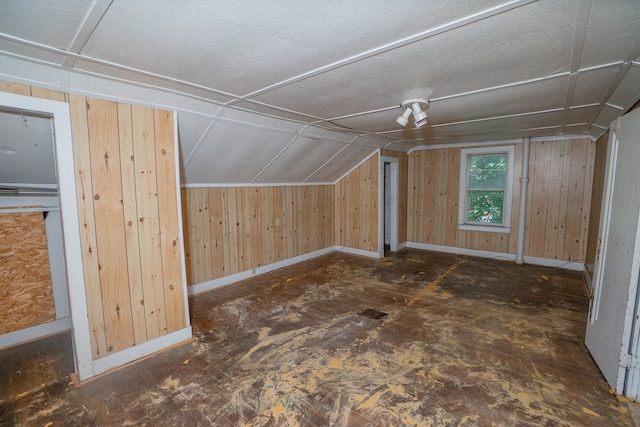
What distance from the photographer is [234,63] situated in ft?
5.52

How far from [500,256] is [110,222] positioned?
5.79 metres

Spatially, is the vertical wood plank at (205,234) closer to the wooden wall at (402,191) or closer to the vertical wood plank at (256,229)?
the vertical wood plank at (256,229)

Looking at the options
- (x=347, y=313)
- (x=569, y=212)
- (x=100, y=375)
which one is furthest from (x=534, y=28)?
(x=569, y=212)

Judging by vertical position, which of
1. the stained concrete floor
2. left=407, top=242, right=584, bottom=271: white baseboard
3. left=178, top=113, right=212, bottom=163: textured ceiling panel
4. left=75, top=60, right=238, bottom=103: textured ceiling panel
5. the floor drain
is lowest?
the stained concrete floor

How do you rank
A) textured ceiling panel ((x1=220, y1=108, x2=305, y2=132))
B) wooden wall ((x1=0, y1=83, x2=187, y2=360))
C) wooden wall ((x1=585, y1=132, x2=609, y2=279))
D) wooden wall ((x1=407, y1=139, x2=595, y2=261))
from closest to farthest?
wooden wall ((x1=0, y1=83, x2=187, y2=360))
textured ceiling panel ((x1=220, y1=108, x2=305, y2=132))
wooden wall ((x1=585, y1=132, x2=609, y2=279))
wooden wall ((x1=407, y1=139, x2=595, y2=261))

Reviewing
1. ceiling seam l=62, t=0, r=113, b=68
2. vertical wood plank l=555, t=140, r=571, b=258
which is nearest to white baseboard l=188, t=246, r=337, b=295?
ceiling seam l=62, t=0, r=113, b=68

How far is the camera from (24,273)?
2.74m

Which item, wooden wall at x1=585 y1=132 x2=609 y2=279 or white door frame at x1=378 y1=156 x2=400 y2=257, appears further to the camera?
white door frame at x1=378 y1=156 x2=400 y2=257

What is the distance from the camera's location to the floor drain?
3.02 meters

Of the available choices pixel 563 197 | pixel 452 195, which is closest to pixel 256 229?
pixel 452 195

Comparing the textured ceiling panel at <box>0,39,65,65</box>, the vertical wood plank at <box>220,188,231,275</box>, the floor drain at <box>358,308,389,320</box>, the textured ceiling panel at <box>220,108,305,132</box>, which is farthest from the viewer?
the vertical wood plank at <box>220,188,231,275</box>

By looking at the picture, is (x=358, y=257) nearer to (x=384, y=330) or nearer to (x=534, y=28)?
(x=384, y=330)

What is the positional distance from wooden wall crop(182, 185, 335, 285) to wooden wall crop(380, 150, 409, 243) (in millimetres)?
1448

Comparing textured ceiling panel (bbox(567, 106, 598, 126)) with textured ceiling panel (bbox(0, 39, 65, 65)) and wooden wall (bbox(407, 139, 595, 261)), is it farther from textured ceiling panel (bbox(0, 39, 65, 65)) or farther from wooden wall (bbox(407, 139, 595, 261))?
textured ceiling panel (bbox(0, 39, 65, 65))
